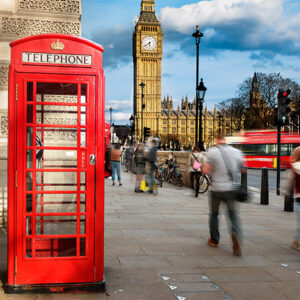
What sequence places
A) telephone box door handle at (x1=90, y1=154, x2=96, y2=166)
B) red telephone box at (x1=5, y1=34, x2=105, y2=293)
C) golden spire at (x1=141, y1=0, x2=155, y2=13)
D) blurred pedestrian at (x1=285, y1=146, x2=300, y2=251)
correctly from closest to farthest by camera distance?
red telephone box at (x1=5, y1=34, x2=105, y2=293) < telephone box door handle at (x1=90, y1=154, x2=96, y2=166) < blurred pedestrian at (x1=285, y1=146, x2=300, y2=251) < golden spire at (x1=141, y1=0, x2=155, y2=13)

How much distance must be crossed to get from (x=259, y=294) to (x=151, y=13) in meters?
125

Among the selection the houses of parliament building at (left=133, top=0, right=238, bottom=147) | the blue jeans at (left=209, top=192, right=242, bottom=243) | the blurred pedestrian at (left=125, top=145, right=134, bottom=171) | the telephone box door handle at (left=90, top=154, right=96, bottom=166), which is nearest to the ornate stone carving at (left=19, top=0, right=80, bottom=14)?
the telephone box door handle at (left=90, top=154, right=96, bottom=166)

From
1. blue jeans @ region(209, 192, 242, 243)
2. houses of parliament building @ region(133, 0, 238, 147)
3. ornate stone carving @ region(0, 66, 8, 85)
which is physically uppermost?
houses of parliament building @ region(133, 0, 238, 147)

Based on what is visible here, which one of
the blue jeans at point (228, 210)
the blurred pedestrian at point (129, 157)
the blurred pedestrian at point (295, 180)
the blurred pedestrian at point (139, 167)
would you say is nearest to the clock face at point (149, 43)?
the blurred pedestrian at point (129, 157)

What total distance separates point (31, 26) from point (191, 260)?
12.3 feet

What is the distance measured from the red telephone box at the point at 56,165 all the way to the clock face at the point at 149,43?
381 feet

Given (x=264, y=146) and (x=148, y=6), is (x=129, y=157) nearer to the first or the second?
(x=264, y=146)

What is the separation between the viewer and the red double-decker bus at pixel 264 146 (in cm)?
2983

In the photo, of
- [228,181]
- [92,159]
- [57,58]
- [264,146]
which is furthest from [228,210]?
[264,146]

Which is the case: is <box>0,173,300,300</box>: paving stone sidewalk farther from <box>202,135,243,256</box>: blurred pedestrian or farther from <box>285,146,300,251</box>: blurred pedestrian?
<box>202,135,243,256</box>: blurred pedestrian

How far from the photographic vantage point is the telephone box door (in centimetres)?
386

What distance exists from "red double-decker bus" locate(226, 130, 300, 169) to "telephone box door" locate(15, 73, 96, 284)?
26511 mm

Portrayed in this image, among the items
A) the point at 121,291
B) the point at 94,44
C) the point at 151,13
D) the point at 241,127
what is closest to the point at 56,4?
the point at 94,44

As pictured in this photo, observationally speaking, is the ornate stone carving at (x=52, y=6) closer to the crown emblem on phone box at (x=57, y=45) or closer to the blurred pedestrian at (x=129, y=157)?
the crown emblem on phone box at (x=57, y=45)
